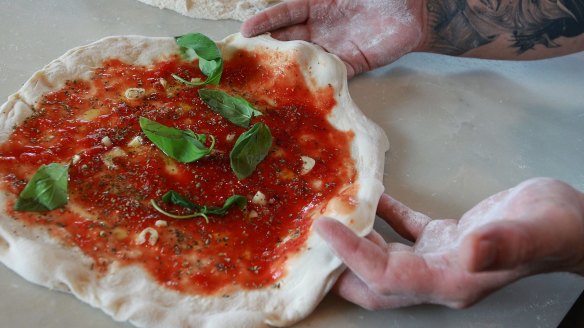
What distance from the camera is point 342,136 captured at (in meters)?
2.40

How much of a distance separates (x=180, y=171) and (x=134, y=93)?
498 mm

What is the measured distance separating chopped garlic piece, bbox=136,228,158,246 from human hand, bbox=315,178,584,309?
61cm

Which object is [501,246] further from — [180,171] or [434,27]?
[434,27]

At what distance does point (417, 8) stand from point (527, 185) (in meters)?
1.47

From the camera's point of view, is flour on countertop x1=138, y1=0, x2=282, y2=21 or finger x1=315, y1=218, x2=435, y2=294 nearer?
finger x1=315, y1=218, x2=435, y2=294

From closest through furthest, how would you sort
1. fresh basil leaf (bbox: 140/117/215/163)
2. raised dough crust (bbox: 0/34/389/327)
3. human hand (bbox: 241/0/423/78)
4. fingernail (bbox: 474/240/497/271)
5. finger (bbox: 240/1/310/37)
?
fingernail (bbox: 474/240/497/271), raised dough crust (bbox: 0/34/389/327), fresh basil leaf (bbox: 140/117/215/163), finger (bbox: 240/1/310/37), human hand (bbox: 241/0/423/78)

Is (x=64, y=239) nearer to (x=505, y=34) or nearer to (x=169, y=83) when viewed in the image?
(x=169, y=83)

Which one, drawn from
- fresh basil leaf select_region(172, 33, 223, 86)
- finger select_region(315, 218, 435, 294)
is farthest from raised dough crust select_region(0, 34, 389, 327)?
fresh basil leaf select_region(172, 33, 223, 86)

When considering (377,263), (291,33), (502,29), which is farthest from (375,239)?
(502,29)

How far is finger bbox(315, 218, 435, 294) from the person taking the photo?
1663mm

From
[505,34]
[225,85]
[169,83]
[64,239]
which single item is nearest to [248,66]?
[225,85]

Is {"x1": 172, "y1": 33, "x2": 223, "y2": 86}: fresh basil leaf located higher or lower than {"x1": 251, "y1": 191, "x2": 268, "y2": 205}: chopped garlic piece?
higher

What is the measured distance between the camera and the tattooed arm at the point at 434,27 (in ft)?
9.51

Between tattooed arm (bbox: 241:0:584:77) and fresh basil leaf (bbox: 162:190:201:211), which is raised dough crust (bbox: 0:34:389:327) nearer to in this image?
fresh basil leaf (bbox: 162:190:201:211)
